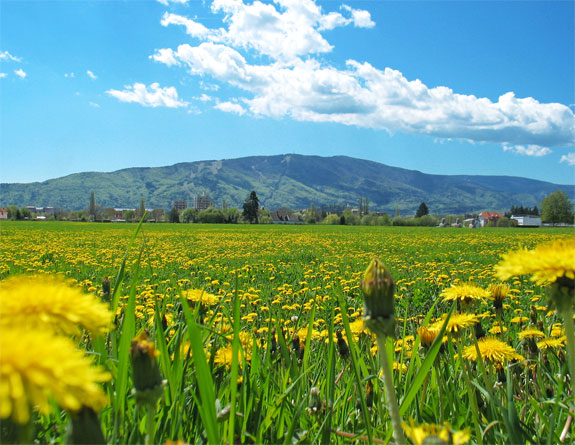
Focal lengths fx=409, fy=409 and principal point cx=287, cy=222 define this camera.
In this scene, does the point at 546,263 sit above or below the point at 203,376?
above

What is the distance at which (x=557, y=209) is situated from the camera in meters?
105

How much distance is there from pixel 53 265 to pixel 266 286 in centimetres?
629

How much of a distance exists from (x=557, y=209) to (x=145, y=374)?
12523cm

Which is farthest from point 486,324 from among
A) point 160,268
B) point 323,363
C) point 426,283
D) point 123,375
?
point 160,268

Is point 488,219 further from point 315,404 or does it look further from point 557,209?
point 315,404

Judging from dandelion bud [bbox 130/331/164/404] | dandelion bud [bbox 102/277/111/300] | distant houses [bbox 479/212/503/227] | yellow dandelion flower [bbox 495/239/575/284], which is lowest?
distant houses [bbox 479/212/503/227]

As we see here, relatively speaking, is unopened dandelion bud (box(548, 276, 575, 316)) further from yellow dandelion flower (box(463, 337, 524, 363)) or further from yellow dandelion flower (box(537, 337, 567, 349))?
yellow dandelion flower (box(537, 337, 567, 349))

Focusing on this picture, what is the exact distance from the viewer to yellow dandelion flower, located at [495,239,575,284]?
1137mm

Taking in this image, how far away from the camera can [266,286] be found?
811cm

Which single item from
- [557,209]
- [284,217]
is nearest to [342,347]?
[557,209]

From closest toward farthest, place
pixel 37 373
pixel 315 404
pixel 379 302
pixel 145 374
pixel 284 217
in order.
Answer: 1. pixel 37 373
2. pixel 145 374
3. pixel 379 302
4. pixel 315 404
5. pixel 284 217

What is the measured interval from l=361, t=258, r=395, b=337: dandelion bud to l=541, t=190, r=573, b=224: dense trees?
124 metres

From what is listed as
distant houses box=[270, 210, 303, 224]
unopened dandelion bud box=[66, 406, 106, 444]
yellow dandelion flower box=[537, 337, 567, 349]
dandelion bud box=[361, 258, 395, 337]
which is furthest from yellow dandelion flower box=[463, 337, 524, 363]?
distant houses box=[270, 210, 303, 224]

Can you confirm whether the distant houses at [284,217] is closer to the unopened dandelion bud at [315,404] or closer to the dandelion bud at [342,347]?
the dandelion bud at [342,347]
